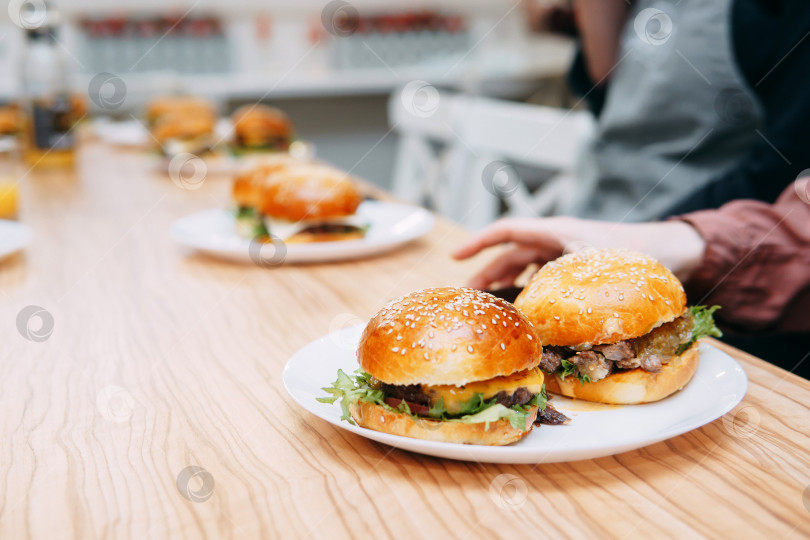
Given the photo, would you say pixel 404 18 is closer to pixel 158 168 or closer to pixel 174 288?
pixel 158 168

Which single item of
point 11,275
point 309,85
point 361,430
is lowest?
point 361,430

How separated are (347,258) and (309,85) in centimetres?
393

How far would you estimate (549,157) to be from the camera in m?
2.44

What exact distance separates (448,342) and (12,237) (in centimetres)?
124

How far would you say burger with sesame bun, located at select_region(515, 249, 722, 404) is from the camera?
2.95ft

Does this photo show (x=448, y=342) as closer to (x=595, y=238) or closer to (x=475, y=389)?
(x=475, y=389)

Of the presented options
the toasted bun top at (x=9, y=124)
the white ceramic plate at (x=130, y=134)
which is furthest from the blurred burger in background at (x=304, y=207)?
the toasted bun top at (x=9, y=124)

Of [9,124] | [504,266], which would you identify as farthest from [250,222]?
[9,124]

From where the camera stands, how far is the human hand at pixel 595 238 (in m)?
1.17

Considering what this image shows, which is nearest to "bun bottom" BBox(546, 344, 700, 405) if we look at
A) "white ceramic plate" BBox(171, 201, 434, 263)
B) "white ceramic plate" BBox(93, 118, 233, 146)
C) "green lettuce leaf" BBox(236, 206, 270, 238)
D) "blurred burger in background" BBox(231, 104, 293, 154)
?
"white ceramic plate" BBox(171, 201, 434, 263)

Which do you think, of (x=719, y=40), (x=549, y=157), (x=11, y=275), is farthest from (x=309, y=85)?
(x=11, y=275)

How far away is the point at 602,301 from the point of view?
92cm

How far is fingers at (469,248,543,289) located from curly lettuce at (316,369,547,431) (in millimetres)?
440

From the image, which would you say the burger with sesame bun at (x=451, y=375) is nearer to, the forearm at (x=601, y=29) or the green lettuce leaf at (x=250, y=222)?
the green lettuce leaf at (x=250, y=222)
